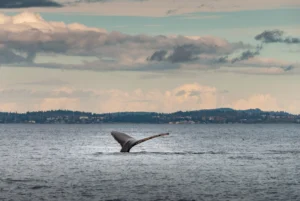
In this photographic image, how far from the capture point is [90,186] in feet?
219

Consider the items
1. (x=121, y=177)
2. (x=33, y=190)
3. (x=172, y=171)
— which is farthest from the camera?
(x=172, y=171)

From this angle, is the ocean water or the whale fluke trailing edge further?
the whale fluke trailing edge

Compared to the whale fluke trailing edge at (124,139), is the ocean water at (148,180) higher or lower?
lower

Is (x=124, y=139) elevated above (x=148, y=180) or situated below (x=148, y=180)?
above

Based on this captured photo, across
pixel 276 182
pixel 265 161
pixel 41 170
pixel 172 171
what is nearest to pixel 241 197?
pixel 276 182

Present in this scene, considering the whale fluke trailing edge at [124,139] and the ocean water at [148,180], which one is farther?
the whale fluke trailing edge at [124,139]

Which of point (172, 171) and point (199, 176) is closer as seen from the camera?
point (199, 176)

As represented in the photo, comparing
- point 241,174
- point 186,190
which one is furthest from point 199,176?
point 186,190

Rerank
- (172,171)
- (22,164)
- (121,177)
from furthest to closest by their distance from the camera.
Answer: (22,164) < (172,171) < (121,177)

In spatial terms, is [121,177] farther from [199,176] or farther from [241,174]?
[241,174]

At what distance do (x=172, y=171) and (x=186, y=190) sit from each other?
19796mm

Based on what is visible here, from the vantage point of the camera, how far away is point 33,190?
62.9 meters

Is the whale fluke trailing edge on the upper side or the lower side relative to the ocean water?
upper

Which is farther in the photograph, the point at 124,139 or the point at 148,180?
the point at 124,139
